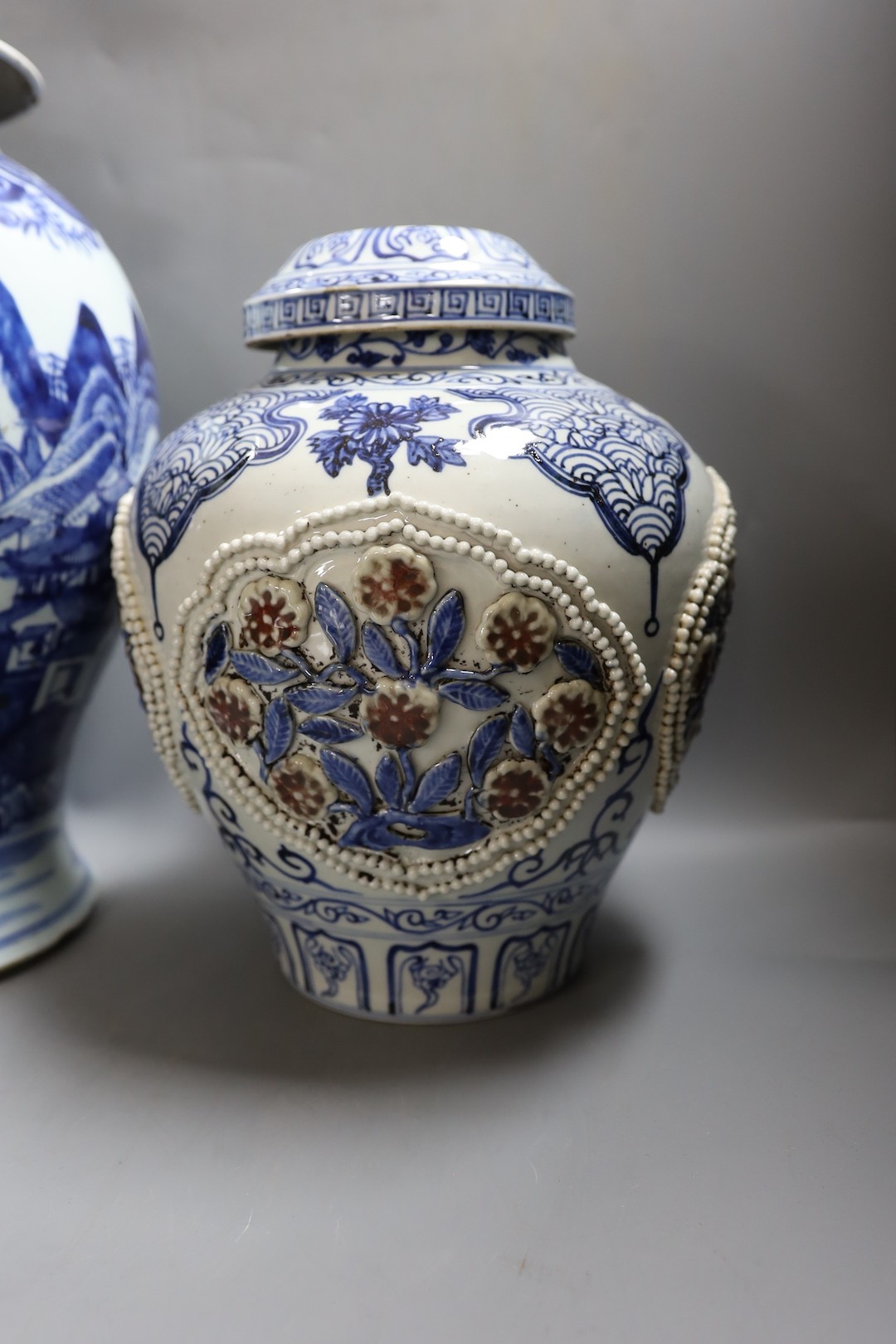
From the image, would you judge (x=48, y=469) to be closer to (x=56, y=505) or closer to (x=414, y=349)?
(x=56, y=505)

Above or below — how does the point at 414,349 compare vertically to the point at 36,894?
above

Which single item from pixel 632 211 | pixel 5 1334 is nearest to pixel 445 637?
pixel 5 1334

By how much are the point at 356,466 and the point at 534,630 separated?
0.61 ft

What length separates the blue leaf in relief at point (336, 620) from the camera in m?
1.02

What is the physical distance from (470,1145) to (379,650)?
0.40m

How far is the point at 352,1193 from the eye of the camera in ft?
3.34

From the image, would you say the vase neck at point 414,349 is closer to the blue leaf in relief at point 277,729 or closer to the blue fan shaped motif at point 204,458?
the blue fan shaped motif at point 204,458

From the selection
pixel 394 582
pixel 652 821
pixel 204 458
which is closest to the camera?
pixel 394 582

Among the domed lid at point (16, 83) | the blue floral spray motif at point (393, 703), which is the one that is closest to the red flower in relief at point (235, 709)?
the blue floral spray motif at point (393, 703)

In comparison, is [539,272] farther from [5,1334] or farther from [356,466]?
[5,1334]

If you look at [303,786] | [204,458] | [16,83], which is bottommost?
[303,786]

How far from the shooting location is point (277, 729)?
1.08 m

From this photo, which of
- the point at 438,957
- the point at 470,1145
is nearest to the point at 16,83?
the point at 438,957

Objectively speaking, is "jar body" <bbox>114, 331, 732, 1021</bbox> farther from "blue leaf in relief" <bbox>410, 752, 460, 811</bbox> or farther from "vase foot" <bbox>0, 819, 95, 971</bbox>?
"vase foot" <bbox>0, 819, 95, 971</bbox>
